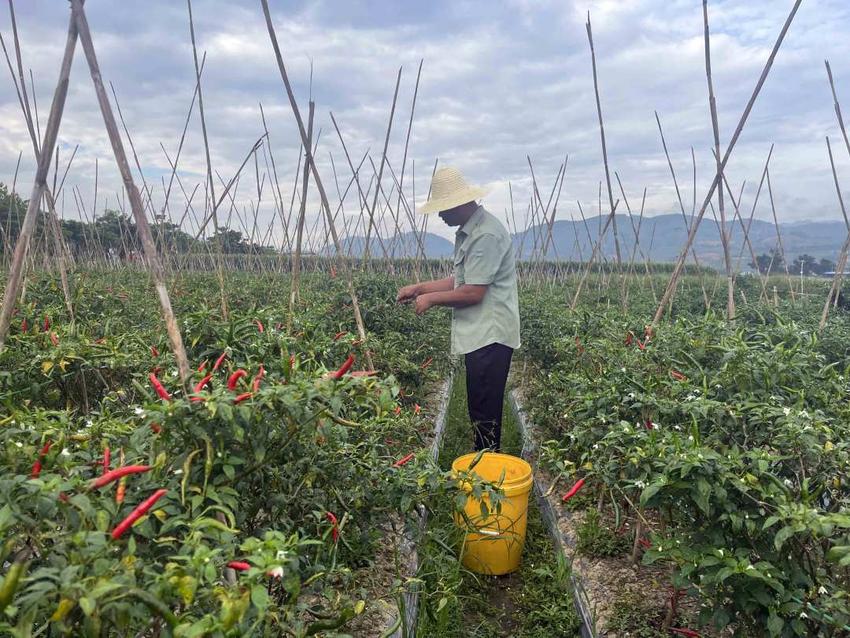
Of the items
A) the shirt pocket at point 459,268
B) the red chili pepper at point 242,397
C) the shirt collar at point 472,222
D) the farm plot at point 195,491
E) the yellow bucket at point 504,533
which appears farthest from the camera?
the shirt pocket at point 459,268

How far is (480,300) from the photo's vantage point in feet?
10.9

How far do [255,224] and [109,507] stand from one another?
1254 centimetres

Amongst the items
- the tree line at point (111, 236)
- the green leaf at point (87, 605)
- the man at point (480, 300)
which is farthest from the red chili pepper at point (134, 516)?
the tree line at point (111, 236)

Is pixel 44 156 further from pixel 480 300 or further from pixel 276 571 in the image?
pixel 480 300

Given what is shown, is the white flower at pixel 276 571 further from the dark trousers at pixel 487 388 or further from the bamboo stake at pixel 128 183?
the dark trousers at pixel 487 388

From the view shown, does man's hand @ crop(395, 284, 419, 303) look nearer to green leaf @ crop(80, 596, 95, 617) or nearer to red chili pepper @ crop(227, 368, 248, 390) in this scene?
red chili pepper @ crop(227, 368, 248, 390)

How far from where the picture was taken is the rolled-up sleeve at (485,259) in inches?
129

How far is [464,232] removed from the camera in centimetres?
342

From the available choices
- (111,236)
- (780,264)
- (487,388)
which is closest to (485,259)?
(487,388)

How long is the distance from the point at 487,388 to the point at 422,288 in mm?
803

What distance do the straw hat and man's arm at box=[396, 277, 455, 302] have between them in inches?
19.6

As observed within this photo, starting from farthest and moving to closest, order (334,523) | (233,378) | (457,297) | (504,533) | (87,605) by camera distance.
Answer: (457,297) < (504,533) < (334,523) < (233,378) < (87,605)

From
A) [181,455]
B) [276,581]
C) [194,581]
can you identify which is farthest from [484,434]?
[194,581]

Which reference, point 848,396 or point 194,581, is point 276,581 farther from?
point 848,396
